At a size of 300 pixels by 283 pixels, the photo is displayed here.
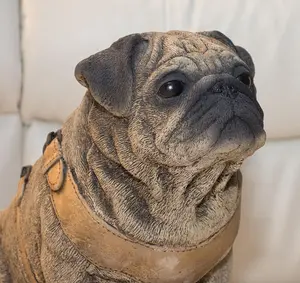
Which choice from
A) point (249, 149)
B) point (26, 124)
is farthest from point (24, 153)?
point (249, 149)

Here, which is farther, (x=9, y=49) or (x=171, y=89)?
(x=9, y=49)

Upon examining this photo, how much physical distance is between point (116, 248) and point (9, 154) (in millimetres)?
632

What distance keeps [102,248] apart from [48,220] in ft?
0.33

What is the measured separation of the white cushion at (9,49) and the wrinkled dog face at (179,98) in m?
0.58

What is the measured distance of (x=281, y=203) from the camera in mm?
1535

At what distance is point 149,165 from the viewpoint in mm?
1003

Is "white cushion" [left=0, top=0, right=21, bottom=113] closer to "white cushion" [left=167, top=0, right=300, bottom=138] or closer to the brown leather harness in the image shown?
"white cushion" [left=167, top=0, right=300, bottom=138]

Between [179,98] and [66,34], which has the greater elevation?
[179,98]

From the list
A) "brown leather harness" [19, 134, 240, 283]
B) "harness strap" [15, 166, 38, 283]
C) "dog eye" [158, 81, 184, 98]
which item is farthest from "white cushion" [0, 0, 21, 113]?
"dog eye" [158, 81, 184, 98]

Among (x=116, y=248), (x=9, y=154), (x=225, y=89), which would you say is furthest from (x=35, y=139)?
(x=225, y=89)

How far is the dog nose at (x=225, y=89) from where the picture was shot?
0.95m

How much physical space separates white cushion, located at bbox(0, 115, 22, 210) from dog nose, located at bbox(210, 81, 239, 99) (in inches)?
29.1

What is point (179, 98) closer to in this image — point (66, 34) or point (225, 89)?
point (225, 89)

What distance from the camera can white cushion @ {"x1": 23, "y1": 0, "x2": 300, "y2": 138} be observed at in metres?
1.46
